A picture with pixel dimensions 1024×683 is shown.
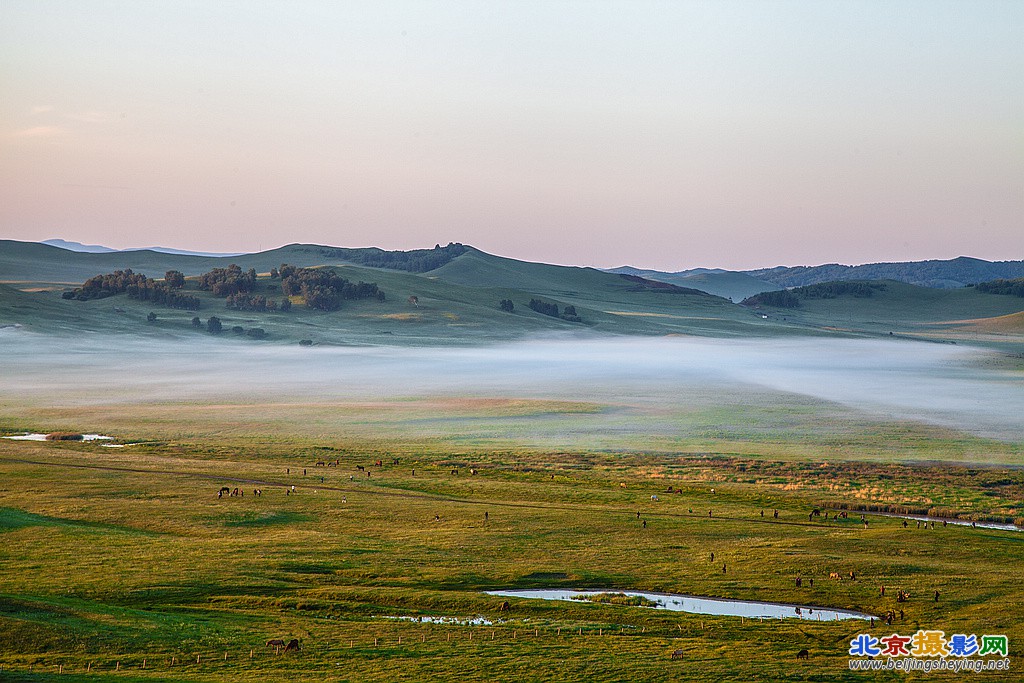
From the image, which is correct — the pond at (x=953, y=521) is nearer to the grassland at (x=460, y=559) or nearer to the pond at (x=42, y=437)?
the grassland at (x=460, y=559)

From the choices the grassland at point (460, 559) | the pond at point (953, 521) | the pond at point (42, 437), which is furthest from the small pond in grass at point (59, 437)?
the pond at point (953, 521)

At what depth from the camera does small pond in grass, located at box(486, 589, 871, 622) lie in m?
35.3

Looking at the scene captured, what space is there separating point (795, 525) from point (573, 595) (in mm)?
15759

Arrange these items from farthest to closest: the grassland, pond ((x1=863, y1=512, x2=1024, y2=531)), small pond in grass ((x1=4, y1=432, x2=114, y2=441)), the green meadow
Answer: small pond in grass ((x1=4, y1=432, x2=114, y2=441))
pond ((x1=863, y1=512, x2=1024, y2=531))
the green meadow
the grassland

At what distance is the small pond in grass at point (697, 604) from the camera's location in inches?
1390

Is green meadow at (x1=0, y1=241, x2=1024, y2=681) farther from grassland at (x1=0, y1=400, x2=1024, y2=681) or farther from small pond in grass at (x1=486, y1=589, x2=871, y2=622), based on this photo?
small pond in grass at (x1=486, y1=589, x2=871, y2=622)

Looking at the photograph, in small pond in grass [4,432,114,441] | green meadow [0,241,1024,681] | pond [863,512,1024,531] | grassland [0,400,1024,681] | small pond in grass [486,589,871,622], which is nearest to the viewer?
grassland [0,400,1024,681]

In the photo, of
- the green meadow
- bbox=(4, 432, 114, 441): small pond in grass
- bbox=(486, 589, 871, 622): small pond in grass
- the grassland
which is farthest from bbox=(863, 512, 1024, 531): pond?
bbox=(4, 432, 114, 441): small pond in grass

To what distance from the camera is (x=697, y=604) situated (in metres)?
36.9

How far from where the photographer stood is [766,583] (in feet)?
127

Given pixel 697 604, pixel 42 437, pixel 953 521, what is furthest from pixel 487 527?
pixel 42 437

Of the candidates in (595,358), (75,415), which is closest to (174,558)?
(75,415)

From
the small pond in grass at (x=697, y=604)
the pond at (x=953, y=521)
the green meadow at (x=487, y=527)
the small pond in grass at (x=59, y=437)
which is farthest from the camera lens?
the small pond in grass at (x=59, y=437)

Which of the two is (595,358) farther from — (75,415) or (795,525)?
(795,525)
